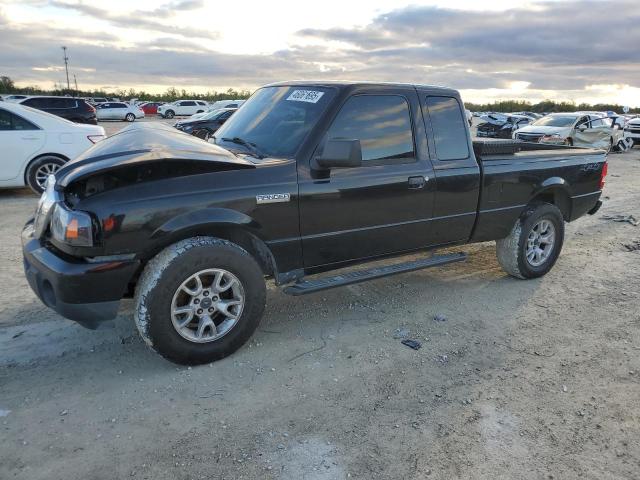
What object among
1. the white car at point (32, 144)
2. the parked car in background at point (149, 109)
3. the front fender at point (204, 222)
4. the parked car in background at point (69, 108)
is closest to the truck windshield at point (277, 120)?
the front fender at point (204, 222)

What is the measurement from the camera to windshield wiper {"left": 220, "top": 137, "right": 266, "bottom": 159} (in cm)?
396

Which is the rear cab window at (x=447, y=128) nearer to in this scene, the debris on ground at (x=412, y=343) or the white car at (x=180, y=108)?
the debris on ground at (x=412, y=343)

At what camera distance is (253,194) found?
3.51m

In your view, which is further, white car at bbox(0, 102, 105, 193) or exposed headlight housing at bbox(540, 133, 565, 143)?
exposed headlight housing at bbox(540, 133, 565, 143)

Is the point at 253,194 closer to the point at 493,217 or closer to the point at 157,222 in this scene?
the point at 157,222

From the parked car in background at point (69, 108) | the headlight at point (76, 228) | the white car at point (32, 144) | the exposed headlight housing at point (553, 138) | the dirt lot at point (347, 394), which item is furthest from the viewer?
the exposed headlight housing at point (553, 138)

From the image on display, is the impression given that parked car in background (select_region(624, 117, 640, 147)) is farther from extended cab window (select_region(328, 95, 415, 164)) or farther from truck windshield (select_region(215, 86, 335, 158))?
truck windshield (select_region(215, 86, 335, 158))

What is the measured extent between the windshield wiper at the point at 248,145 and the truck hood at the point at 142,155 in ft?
0.86

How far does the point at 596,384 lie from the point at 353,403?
68.1 inches

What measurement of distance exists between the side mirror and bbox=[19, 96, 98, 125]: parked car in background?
14110 mm

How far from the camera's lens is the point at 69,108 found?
15.7m

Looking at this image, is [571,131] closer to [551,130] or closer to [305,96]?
[551,130]

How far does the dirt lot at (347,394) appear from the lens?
2.67 m

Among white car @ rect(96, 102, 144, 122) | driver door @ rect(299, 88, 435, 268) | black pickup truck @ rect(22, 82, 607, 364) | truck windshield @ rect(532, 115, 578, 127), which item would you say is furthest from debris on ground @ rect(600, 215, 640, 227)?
white car @ rect(96, 102, 144, 122)
